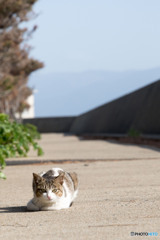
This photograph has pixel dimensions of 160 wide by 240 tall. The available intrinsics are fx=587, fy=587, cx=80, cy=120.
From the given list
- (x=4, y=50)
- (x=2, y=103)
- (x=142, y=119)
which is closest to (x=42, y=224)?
(x=142, y=119)

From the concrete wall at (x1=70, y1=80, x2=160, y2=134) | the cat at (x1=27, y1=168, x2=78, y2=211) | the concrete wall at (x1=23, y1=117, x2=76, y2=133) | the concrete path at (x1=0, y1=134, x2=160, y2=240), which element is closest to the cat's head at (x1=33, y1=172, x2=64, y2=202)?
the cat at (x1=27, y1=168, x2=78, y2=211)

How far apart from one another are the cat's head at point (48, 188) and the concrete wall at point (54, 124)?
67531mm

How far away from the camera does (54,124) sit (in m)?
73.0

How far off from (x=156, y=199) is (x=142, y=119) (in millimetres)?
20971

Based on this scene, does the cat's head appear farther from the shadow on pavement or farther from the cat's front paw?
the shadow on pavement

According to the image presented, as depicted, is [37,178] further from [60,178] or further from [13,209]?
[13,209]

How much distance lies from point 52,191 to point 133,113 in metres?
24.7

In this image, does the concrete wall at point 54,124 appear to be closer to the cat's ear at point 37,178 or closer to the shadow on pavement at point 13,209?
the shadow on pavement at point 13,209

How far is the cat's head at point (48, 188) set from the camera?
16.3ft

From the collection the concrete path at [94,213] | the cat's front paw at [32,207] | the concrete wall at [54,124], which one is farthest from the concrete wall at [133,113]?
the concrete wall at [54,124]

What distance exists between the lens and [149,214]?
4855 mm

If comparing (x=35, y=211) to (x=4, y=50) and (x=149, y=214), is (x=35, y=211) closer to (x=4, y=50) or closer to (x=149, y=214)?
(x=149, y=214)

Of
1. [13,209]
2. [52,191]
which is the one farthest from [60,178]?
[13,209]

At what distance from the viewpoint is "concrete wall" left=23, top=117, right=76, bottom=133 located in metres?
72.7
